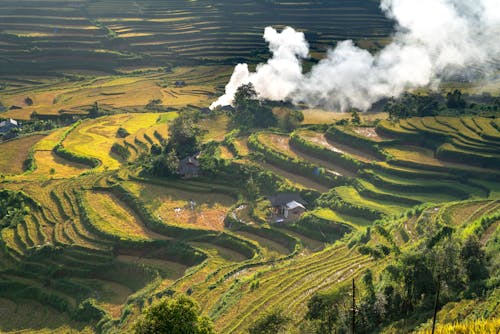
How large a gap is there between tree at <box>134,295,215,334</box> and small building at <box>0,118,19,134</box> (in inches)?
1825

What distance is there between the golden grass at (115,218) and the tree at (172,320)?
52.8ft

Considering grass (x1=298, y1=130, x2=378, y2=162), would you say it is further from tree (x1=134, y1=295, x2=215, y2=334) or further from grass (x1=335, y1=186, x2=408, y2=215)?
tree (x1=134, y1=295, x2=215, y2=334)

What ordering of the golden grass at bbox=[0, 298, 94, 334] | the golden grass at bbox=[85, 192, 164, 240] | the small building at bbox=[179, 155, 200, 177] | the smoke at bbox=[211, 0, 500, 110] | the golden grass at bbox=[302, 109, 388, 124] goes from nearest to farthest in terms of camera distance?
the golden grass at bbox=[0, 298, 94, 334] < the golden grass at bbox=[85, 192, 164, 240] < the small building at bbox=[179, 155, 200, 177] < the golden grass at bbox=[302, 109, 388, 124] < the smoke at bbox=[211, 0, 500, 110]

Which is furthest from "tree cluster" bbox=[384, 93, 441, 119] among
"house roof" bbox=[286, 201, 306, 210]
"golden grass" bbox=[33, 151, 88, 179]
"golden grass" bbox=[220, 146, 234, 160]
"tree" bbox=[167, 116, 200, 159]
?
"golden grass" bbox=[33, 151, 88, 179]

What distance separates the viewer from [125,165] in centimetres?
4788

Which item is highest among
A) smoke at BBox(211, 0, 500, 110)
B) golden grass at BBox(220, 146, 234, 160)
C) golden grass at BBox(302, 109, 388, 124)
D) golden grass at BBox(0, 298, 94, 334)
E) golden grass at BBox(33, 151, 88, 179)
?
smoke at BBox(211, 0, 500, 110)

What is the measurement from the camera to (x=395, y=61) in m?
66.6

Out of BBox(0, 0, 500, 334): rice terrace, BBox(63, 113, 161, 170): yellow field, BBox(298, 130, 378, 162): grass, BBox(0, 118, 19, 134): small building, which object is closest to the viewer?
BBox(0, 0, 500, 334): rice terrace

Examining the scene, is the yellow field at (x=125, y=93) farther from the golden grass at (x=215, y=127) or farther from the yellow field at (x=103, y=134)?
the golden grass at (x=215, y=127)

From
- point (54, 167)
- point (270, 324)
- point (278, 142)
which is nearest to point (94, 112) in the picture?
point (54, 167)

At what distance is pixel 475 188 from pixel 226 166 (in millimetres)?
18966

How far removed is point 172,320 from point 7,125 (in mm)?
47850

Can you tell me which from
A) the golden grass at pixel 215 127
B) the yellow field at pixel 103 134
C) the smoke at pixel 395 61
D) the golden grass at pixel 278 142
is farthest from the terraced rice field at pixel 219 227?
the smoke at pixel 395 61

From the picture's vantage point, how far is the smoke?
2489 inches
